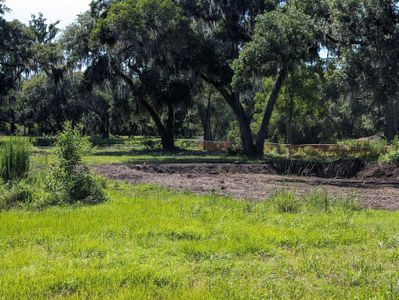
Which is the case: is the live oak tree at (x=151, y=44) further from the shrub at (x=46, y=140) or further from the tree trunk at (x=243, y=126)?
the shrub at (x=46, y=140)

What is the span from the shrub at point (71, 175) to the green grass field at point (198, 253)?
1.04 m

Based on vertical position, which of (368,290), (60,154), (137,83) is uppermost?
(137,83)

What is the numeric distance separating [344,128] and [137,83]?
39.2 m

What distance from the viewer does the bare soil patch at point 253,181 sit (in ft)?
42.2

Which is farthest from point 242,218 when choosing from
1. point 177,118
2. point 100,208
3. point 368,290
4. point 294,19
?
point 177,118

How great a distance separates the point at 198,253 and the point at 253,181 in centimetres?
1043

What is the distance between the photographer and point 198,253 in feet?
21.0

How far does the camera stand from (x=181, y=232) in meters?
7.39

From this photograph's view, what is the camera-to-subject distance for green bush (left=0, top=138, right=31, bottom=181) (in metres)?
11.4

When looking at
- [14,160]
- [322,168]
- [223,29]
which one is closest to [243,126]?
[223,29]

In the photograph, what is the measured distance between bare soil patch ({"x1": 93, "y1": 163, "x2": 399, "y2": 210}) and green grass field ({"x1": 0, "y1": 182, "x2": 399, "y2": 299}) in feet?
10.5

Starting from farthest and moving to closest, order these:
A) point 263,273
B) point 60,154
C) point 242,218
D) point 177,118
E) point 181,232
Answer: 1. point 177,118
2. point 60,154
3. point 242,218
4. point 181,232
5. point 263,273

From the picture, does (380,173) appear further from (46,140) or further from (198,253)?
(46,140)

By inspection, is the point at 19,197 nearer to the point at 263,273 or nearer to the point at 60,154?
the point at 60,154
